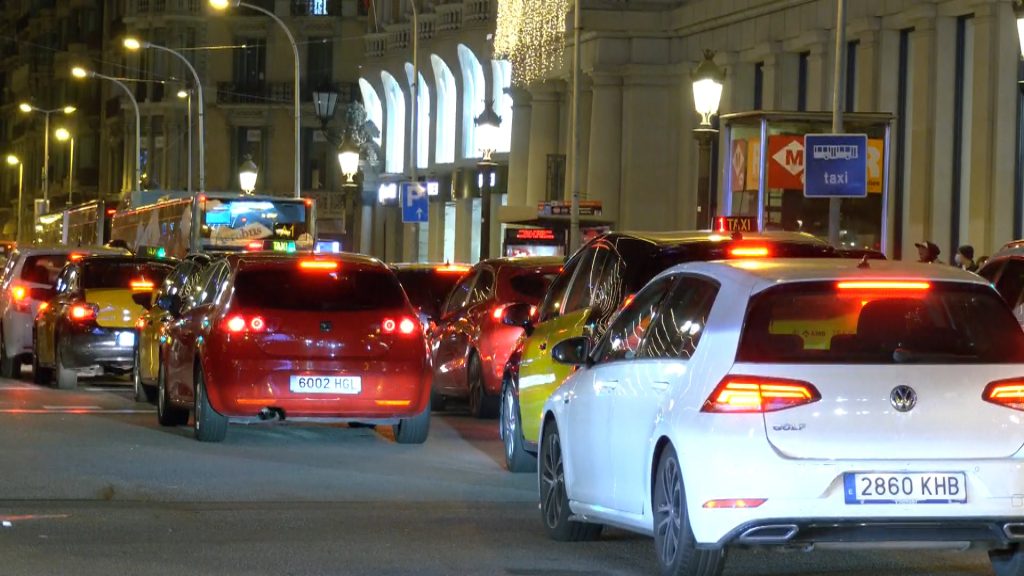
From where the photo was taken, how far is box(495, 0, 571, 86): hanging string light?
4762 centimetres

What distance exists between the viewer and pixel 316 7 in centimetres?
8406

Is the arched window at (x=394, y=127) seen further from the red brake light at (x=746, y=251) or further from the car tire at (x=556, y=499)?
the car tire at (x=556, y=499)

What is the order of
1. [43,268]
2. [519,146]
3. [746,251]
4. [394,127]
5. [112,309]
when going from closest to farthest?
[746,251]
[112,309]
[43,268]
[519,146]
[394,127]

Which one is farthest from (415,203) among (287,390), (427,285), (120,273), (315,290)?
(287,390)

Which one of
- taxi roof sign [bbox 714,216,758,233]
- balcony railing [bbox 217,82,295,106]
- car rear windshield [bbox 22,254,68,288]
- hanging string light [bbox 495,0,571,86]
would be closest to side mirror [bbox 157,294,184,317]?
taxi roof sign [bbox 714,216,758,233]

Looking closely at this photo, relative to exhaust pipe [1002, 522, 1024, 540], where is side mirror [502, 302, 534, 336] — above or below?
above

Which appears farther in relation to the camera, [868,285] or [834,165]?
[834,165]

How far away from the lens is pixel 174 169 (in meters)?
86.1

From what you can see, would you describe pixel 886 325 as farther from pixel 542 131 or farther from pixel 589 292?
pixel 542 131

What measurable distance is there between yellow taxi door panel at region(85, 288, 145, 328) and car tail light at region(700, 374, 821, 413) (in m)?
15.5

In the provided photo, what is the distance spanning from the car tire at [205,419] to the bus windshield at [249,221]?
79.7 ft

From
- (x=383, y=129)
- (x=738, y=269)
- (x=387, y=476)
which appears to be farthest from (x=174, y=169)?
(x=738, y=269)

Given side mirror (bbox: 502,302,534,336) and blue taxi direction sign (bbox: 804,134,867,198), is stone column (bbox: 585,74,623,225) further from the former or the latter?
side mirror (bbox: 502,302,534,336)

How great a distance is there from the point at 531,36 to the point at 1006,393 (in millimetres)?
40695
